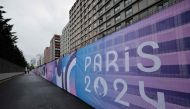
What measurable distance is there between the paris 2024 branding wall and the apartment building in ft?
39.3

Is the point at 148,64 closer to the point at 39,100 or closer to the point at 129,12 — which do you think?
the point at 39,100

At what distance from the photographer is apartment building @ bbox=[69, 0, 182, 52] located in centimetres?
3262

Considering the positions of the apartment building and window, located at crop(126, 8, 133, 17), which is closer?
the apartment building

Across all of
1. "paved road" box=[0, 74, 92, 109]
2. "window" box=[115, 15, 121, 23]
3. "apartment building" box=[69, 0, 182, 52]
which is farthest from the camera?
"window" box=[115, 15, 121, 23]

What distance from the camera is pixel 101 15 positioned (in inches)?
1957

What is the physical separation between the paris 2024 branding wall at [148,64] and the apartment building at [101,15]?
11983 mm

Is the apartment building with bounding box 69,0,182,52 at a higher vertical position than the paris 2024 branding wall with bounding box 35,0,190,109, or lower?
higher

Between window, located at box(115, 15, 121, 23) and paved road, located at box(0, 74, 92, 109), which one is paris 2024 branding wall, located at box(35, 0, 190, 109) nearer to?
paved road, located at box(0, 74, 92, 109)

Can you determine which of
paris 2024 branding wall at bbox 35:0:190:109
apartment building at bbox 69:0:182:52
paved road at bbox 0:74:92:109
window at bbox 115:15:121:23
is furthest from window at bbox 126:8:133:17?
paris 2024 branding wall at bbox 35:0:190:109

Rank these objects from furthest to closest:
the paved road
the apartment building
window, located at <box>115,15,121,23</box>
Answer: window, located at <box>115,15,121,23</box>, the apartment building, the paved road

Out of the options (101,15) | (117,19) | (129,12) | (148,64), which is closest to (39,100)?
(148,64)

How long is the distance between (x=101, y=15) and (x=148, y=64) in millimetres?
47763

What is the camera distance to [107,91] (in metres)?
4.93

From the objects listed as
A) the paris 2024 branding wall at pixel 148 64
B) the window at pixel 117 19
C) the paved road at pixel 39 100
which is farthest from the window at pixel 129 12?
the paris 2024 branding wall at pixel 148 64
